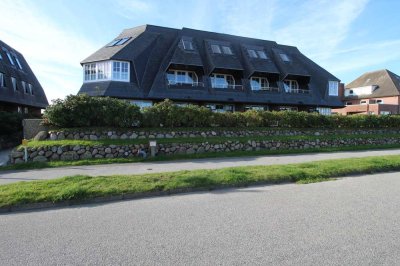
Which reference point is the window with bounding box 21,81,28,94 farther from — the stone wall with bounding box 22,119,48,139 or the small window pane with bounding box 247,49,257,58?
the small window pane with bounding box 247,49,257,58

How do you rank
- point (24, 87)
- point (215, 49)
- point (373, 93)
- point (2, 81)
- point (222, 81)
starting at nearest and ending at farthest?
point (2, 81), point (222, 81), point (215, 49), point (24, 87), point (373, 93)

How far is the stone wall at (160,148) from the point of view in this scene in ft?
41.1

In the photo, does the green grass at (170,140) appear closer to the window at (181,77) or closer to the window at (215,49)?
the window at (181,77)

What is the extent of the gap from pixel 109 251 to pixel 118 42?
30.0m

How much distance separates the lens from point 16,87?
3120 centimetres

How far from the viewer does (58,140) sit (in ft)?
44.3

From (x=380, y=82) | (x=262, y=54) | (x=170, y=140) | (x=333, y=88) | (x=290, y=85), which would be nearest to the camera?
(x=170, y=140)

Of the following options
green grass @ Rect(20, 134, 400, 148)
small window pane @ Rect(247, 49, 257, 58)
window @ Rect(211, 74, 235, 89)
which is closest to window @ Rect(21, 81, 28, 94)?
window @ Rect(211, 74, 235, 89)

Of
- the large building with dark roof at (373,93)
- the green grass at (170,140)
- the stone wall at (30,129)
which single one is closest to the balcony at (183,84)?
the green grass at (170,140)

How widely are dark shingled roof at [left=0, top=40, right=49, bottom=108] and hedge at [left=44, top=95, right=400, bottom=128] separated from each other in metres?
17.5

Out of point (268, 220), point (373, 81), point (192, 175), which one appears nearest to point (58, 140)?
point (192, 175)

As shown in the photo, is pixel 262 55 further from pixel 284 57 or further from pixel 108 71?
pixel 108 71

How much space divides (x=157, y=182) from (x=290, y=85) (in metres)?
31.8

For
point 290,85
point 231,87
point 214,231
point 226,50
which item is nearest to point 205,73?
point 231,87
